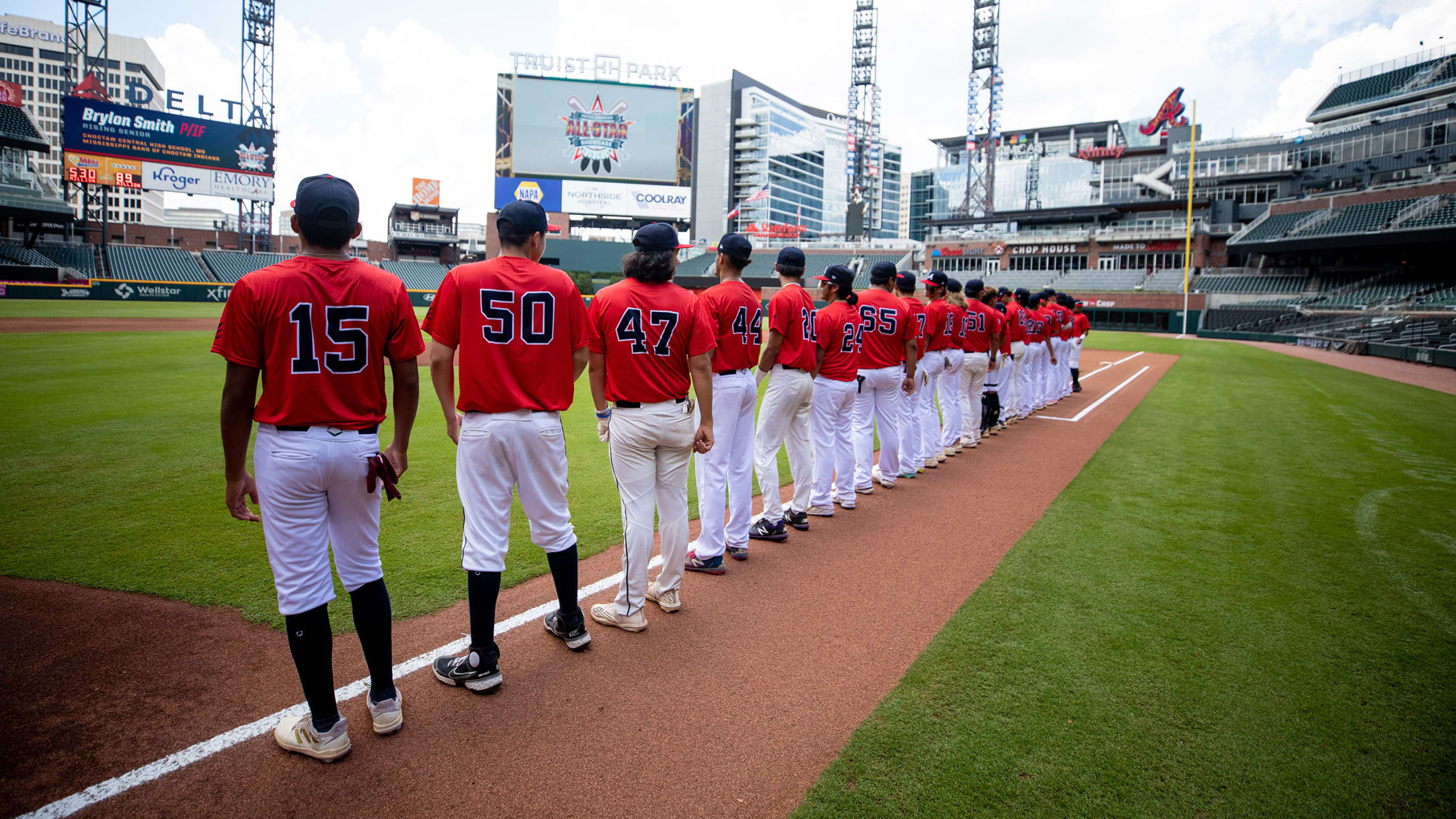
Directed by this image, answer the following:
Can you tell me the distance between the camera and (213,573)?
4.79 m

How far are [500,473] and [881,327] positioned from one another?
4.45 metres

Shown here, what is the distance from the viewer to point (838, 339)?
631 cm

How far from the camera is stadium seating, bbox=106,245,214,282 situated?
144 ft

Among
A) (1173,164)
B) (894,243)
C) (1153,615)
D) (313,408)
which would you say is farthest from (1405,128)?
(313,408)

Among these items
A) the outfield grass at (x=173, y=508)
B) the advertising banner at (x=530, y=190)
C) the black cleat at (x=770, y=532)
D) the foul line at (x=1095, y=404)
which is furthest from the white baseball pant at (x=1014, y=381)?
the advertising banner at (x=530, y=190)

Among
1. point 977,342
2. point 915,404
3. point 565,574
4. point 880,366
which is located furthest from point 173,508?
point 977,342

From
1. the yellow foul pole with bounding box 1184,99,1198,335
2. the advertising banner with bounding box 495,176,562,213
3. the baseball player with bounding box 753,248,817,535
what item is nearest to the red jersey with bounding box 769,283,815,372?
the baseball player with bounding box 753,248,817,535

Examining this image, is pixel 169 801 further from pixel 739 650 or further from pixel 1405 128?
pixel 1405 128

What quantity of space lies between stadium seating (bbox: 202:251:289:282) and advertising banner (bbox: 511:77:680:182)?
2031 centimetres

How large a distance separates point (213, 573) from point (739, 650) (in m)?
3.61

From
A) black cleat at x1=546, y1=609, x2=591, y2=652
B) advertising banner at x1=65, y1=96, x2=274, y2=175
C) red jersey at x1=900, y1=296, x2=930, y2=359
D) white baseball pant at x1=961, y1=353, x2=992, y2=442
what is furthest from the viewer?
advertising banner at x1=65, y1=96, x2=274, y2=175

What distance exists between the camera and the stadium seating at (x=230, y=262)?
4762 centimetres

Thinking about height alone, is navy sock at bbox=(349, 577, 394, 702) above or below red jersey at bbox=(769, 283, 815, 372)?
below

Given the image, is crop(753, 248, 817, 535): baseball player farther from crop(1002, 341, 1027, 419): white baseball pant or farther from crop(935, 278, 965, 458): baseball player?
crop(1002, 341, 1027, 419): white baseball pant
